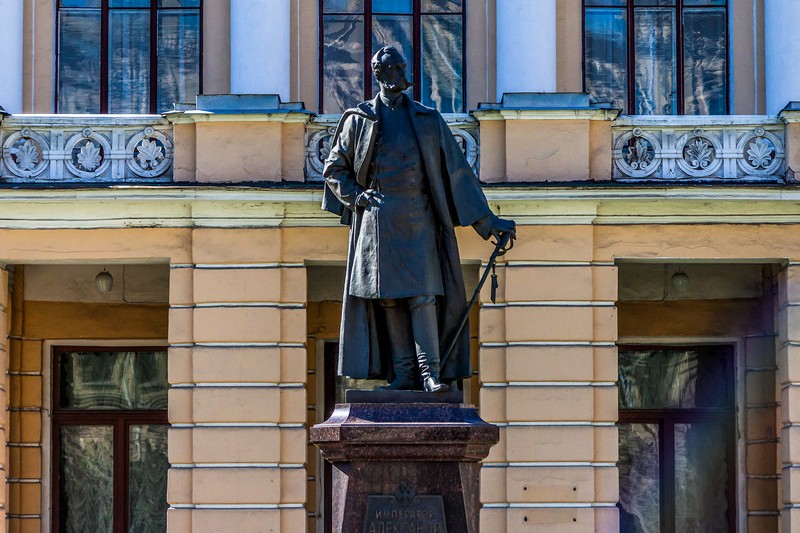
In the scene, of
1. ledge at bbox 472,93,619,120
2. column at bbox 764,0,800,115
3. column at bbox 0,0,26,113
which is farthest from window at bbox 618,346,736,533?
column at bbox 0,0,26,113

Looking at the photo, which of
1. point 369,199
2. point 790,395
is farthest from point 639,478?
point 369,199

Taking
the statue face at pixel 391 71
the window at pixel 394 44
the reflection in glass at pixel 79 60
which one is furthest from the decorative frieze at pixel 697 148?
the statue face at pixel 391 71

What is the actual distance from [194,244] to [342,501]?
6953 mm

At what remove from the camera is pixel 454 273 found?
1411 centimetres

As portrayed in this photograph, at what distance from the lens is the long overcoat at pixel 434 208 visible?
1401 cm

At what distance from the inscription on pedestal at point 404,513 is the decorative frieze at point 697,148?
754 centimetres

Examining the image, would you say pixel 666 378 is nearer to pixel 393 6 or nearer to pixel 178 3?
pixel 393 6

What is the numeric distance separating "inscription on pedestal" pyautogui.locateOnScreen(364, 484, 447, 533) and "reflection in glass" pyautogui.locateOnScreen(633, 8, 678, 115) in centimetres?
907

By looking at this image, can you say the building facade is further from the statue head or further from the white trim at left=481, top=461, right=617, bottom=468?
the statue head

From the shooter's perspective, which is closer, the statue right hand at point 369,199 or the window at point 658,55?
the statue right hand at point 369,199

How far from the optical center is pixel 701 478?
22047mm

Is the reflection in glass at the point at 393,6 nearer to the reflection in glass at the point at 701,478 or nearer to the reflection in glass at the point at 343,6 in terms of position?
the reflection in glass at the point at 343,6

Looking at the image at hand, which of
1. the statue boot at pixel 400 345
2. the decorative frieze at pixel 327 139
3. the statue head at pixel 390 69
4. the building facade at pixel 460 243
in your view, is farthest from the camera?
the decorative frieze at pixel 327 139

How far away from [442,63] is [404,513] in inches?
360
